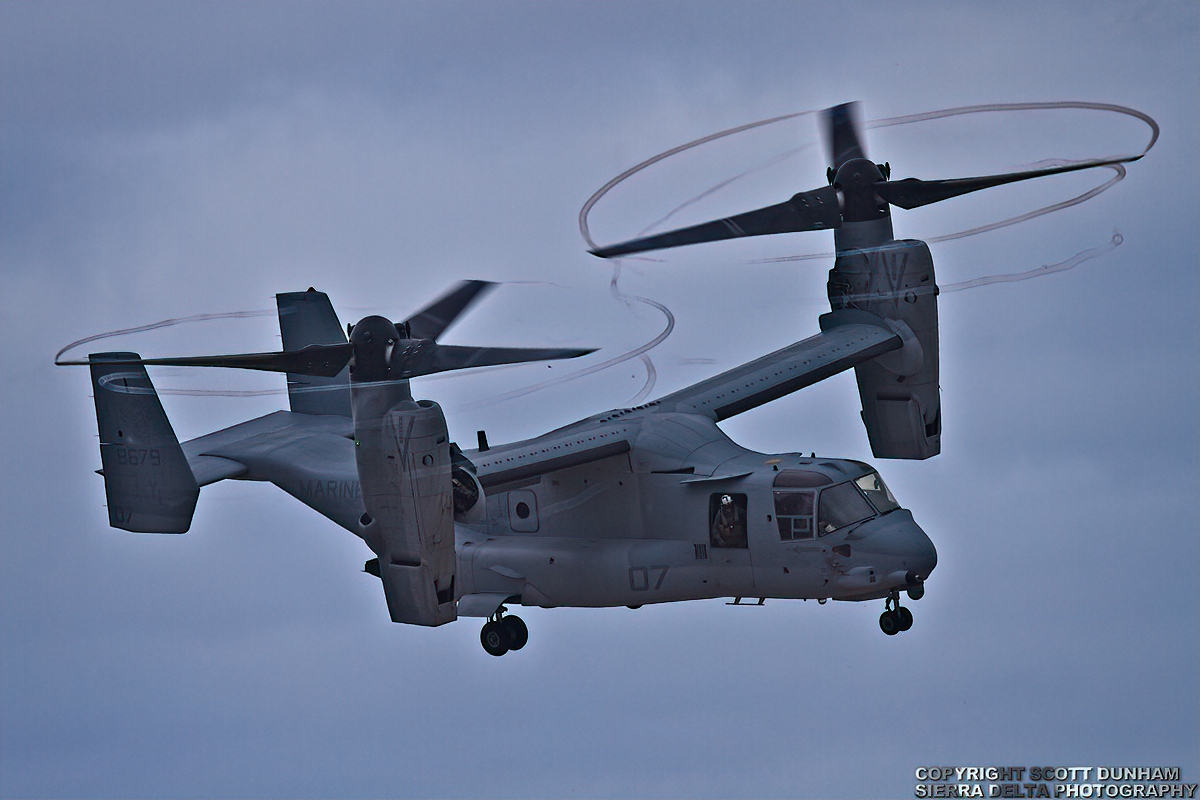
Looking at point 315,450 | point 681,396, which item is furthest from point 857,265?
point 315,450

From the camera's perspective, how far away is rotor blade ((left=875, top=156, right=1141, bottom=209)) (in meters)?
29.3

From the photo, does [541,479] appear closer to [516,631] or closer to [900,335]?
[516,631]

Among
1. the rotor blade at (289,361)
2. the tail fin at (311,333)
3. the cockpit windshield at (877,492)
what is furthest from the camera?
the tail fin at (311,333)

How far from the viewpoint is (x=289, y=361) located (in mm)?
25219

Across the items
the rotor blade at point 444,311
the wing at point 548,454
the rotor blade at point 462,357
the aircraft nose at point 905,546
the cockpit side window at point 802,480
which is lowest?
→ the aircraft nose at point 905,546

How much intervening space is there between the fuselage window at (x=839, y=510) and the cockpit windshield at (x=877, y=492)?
26 centimetres

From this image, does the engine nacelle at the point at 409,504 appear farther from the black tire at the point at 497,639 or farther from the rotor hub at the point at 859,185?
the rotor hub at the point at 859,185

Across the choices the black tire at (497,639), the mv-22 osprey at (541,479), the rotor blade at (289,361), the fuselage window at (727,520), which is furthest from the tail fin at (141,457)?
the fuselage window at (727,520)

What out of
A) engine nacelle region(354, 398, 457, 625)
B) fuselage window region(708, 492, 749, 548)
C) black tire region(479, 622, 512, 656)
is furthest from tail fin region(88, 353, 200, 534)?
fuselage window region(708, 492, 749, 548)

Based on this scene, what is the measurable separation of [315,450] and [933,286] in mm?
12063

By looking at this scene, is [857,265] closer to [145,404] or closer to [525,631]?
[525,631]

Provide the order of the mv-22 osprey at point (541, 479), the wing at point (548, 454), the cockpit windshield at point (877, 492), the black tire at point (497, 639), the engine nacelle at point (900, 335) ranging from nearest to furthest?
the mv-22 osprey at point (541, 479), the cockpit windshield at point (877, 492), the wing at point (548, 454), the black tire at point (497, 639), the engine nacelle at point (900, 335)

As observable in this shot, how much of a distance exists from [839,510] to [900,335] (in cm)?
694

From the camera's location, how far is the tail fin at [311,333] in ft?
101
